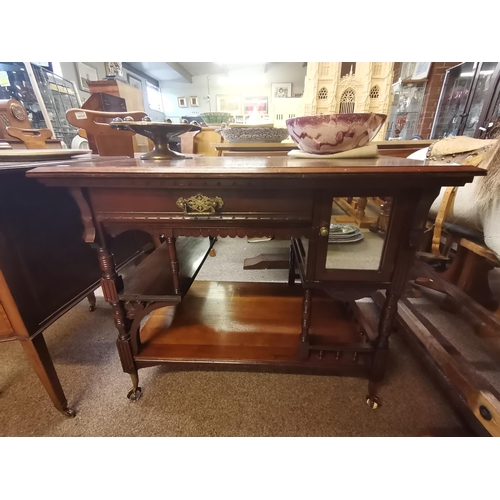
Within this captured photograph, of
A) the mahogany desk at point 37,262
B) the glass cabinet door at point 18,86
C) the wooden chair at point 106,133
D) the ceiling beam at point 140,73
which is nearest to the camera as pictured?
the mahogany desk at point 37,262

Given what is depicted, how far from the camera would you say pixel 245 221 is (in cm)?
59

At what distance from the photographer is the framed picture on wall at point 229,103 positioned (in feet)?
21.1

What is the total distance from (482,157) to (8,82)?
3167 mm

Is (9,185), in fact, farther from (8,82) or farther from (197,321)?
(8,82)

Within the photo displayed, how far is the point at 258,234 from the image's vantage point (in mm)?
604

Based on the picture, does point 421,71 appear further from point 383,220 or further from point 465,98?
point 383,220

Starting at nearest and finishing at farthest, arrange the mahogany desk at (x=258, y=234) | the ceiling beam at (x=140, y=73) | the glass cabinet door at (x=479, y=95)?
the mahogany desk at (x=258, y=234) < the glass cabinet door at (x=479, y=95) < the ceiling beam at (x=140, y=73)

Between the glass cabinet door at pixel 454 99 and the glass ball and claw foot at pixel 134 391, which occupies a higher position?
the glass cabinet door at pixel 454 99

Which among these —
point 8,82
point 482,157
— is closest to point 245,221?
point 482,157

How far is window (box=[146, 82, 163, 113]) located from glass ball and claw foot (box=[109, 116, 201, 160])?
21.9ft

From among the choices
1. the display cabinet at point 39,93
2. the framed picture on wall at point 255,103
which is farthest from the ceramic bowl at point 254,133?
the framed picture on wall at point 255,103

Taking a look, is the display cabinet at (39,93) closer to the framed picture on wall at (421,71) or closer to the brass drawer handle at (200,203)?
the brass drawer handle at (200,203)

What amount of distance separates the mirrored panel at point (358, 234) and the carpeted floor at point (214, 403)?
20.4 inches

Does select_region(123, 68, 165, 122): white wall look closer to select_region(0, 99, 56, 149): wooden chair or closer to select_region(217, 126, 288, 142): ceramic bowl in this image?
select_region(0, 99, 56, 149): wooden chair
